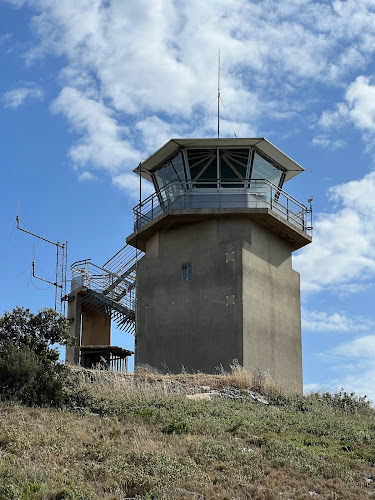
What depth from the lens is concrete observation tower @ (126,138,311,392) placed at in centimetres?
2888

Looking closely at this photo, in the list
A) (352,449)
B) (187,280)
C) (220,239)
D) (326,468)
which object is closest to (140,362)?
(187,280)

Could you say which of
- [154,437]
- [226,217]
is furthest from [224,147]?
[154,437]

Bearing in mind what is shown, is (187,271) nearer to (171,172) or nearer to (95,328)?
(171,172)

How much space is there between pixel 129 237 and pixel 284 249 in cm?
663

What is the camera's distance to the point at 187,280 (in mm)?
30078

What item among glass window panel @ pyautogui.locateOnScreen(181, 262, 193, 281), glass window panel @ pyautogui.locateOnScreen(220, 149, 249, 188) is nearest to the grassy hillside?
glass window panel @ pyautogui.locateOnScreen(181, 262, 193, 281)

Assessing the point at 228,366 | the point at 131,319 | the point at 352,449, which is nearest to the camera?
the point at 352,449

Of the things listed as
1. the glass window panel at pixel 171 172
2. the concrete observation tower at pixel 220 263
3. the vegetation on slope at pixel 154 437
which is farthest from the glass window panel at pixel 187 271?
the vegetation on slope at pixel 154 437

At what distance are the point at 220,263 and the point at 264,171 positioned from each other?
15.6 feet

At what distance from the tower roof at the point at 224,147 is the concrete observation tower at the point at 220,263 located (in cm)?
4

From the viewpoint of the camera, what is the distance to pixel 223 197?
30172mm

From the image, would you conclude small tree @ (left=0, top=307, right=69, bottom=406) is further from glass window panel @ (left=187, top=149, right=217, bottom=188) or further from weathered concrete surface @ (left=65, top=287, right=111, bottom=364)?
weathered concrete surface @ (left=65, top=287, right=111, bottom=364)

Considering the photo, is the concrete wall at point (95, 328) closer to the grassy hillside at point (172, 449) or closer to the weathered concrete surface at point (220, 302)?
the weathered concrete surface at point (220, 302)

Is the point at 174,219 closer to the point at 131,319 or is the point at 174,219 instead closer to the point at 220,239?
the point at 220,239
